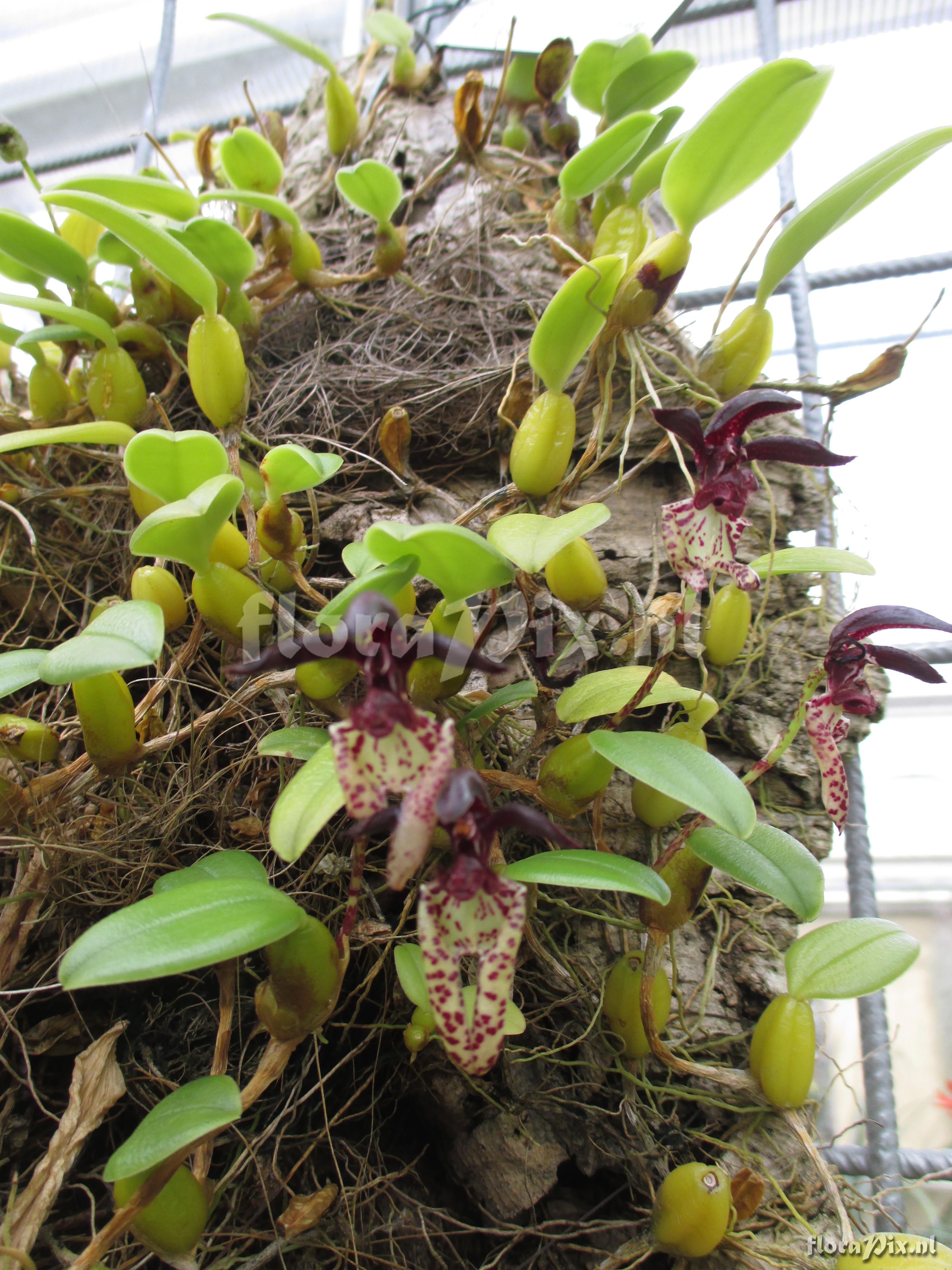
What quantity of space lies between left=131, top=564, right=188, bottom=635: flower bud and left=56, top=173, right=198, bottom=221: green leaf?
473 millimetres

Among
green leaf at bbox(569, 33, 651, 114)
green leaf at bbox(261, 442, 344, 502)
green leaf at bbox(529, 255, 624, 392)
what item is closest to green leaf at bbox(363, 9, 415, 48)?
green leaf at bbox(569, 33, 651, 114)

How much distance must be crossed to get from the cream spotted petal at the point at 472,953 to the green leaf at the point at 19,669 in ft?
1.32

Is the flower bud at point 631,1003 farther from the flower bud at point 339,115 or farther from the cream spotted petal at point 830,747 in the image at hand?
the flower bud at point 339,115

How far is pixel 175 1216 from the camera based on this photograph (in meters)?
0.62

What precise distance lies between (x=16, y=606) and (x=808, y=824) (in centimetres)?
124

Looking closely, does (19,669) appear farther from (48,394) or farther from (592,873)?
(48,394)

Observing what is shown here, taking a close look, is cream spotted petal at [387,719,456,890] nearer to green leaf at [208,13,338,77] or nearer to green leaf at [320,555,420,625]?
green leaf at [320,555,420,625]

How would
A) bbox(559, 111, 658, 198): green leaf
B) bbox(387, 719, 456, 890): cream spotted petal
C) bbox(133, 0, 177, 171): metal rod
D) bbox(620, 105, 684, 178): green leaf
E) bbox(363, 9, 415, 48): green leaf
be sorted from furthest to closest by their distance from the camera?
bbox(133, 0, 177, 171): metal rod
bbox(363, 9, 415, 48): green leaf
bbox(620, 105, 684, 178): green leaf
bbox(559, 111, 658, 198): green leaf
bbox(387, 719, 456, 890): cream spotted petal

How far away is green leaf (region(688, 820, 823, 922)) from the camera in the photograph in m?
0.69

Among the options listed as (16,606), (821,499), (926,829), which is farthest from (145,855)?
(926,829)

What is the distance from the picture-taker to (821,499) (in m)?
1.13

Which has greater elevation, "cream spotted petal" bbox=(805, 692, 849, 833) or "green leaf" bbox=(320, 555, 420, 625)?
"green leaf" bbox=(320, 555, 420, 625)

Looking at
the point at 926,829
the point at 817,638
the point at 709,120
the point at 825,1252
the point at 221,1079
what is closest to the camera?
the point at 221,1079

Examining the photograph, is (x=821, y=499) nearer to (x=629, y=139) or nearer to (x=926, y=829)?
(x=629, y=139)
